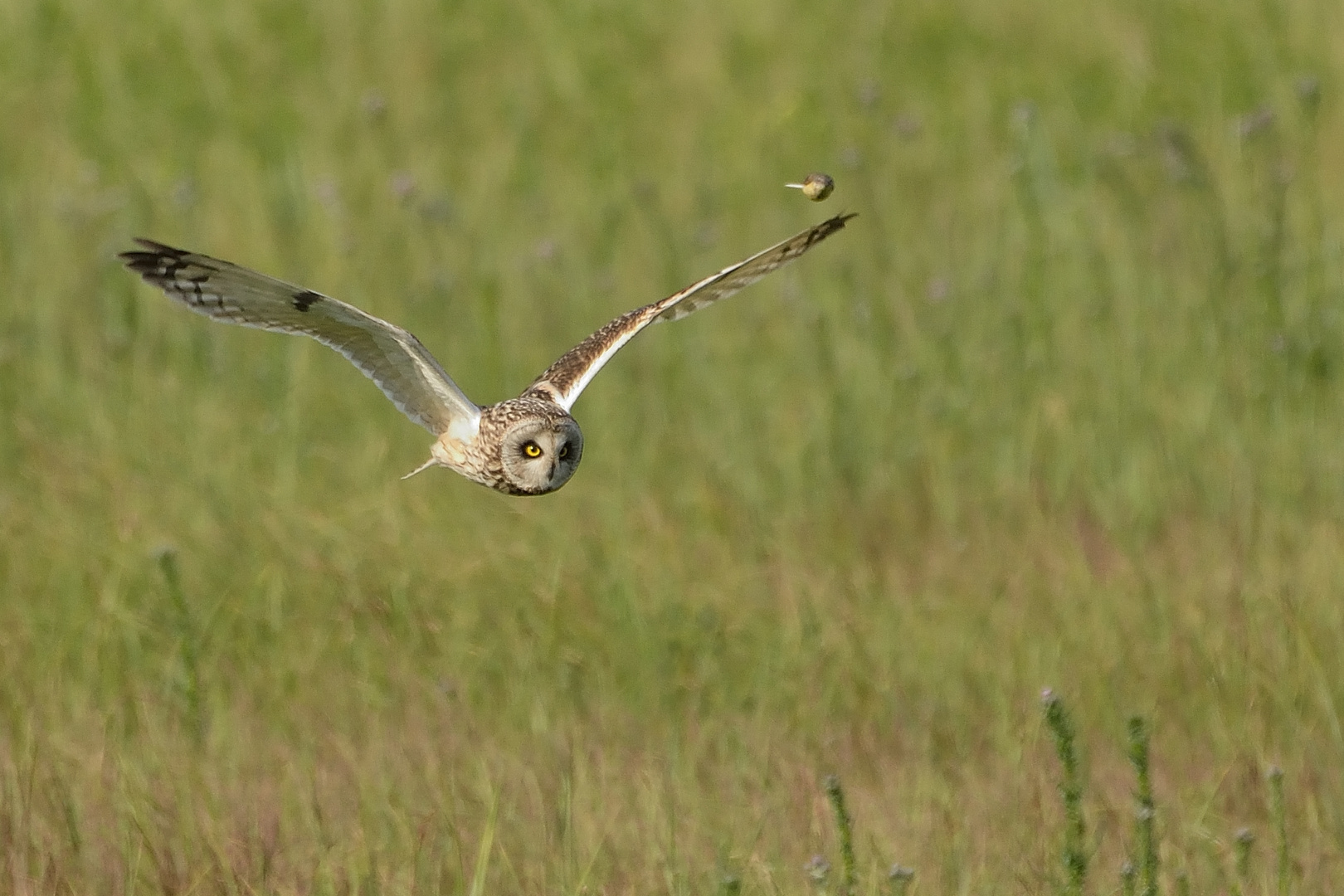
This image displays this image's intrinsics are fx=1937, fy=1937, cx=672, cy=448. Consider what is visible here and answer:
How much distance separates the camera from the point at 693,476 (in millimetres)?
5590

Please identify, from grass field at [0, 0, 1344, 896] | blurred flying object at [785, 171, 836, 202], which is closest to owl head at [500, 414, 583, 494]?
grass field at [0, 0, 1344, 896]

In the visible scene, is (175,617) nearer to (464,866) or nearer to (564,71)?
(464,866)

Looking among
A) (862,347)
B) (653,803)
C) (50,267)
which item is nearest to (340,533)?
(653,803)

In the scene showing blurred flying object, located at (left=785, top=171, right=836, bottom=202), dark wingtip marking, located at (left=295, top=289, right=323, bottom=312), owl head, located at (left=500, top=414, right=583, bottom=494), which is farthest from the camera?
owl head, located at (left=500, top=414, right=583, bottom=494)

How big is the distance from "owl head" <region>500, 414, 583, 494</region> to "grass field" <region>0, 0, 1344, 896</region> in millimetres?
385

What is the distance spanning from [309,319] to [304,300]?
7.6 inches

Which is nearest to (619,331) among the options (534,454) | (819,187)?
(534,454)

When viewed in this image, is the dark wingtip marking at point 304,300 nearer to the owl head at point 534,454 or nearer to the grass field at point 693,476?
the owl head at point 534,454

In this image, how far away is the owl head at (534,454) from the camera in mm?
3762

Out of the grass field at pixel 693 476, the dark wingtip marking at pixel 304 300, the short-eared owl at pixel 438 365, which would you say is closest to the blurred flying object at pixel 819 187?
the short-eared owl at pixel 438 365

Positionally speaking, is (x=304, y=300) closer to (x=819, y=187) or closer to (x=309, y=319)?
(x=309, y=319)

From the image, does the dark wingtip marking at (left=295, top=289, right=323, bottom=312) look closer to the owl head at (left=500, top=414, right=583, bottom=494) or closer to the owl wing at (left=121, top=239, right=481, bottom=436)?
the owl wing at (left=121, top=239, right=481, bottom=436)

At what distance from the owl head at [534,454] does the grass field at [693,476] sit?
0.38 metres

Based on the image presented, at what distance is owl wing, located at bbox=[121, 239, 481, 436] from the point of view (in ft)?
11.4
